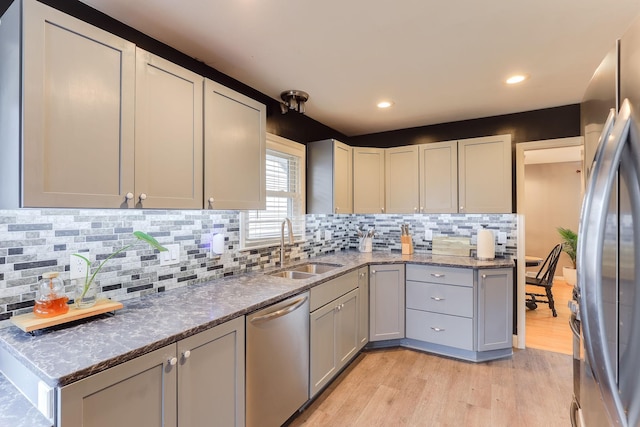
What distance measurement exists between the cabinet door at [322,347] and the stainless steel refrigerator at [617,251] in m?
1.59

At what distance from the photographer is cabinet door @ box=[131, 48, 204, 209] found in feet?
4.85

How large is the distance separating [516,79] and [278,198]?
220 cm

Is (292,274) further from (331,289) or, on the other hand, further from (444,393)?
(444,393)

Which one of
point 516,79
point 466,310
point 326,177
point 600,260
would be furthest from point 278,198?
point 600,260

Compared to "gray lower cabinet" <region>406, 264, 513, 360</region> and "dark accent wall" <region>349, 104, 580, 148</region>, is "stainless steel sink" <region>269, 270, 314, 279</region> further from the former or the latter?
"dark accent wall" <region>349, 104, 580, 148</region>

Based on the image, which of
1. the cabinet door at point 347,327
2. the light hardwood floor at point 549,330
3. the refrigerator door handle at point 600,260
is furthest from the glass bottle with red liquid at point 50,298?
the light hardwood floor at point 549,330

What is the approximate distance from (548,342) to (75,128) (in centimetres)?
436

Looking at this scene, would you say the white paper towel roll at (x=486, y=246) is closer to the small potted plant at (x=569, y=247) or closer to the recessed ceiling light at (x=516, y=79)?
the recessed ceiling light at (x=516, y=79)

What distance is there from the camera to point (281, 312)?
1809 millimetres

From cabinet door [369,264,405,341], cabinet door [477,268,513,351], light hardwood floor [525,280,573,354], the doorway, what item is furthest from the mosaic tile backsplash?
the doorway

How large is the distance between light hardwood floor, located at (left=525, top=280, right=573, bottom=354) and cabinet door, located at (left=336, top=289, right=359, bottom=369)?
1.95 m

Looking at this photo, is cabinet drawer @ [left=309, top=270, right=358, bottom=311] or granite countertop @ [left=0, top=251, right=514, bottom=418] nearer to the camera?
granite countertop @ [left=0, top=251, right=514, bottom=418]

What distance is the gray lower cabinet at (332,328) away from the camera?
2174 mm

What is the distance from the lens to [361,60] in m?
2.08
